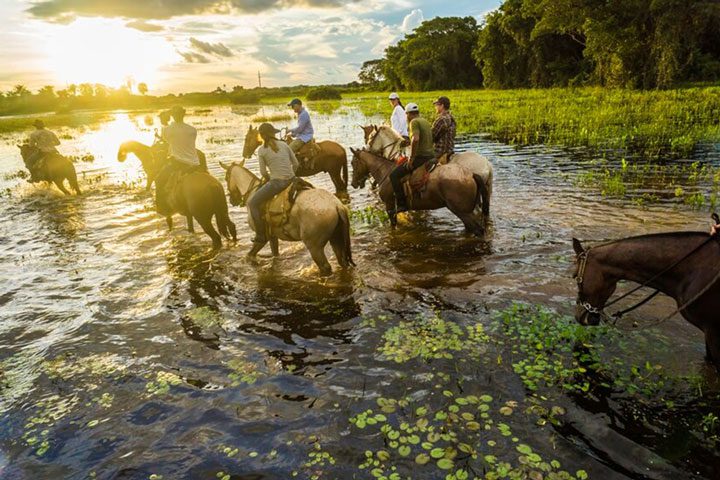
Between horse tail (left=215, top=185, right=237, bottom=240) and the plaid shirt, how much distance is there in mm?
5456

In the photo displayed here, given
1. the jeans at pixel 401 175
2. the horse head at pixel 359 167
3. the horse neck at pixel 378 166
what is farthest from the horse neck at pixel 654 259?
the horse head at pixel 359 167

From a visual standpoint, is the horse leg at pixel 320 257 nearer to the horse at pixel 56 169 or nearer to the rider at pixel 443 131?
the rider at pixel 443 131

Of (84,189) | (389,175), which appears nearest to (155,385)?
(389,175)

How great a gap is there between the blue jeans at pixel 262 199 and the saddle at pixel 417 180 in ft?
10.8

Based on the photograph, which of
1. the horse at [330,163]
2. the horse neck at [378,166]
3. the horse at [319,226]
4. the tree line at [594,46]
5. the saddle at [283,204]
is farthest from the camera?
the tree line at [594,46]

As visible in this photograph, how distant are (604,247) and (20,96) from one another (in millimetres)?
142441

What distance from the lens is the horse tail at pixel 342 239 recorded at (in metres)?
8.09

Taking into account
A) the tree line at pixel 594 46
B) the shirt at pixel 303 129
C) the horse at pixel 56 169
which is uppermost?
the tree line at pixel 594 46

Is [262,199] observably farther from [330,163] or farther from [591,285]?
[330,163]

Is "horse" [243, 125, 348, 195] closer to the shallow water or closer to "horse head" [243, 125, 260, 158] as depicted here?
the shallow water

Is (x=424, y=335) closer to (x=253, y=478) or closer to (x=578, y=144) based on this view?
(x=253, y=478)

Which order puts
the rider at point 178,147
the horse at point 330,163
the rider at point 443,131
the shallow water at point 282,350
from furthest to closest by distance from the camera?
the horse at point 330,163
the rider at point 443,131
the rider at point 178,147
the shallow water at point 282,350

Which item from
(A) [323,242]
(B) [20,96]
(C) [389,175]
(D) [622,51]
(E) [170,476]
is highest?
(B) [20,96]

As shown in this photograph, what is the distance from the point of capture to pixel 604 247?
211 inches
